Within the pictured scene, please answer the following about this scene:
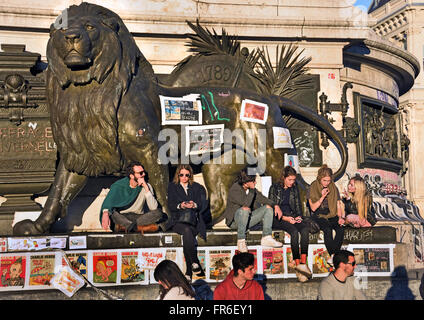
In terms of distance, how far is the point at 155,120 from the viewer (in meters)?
9.19

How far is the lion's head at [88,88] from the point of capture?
28.8 ft

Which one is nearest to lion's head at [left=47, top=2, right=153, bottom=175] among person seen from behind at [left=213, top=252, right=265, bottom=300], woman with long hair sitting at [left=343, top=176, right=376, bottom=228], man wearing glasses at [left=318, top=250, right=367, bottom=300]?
woman with long hair sitting at [left=343, top=176, right=376, bottom=228]

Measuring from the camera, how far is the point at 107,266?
7906 mm

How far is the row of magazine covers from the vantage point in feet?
25.4

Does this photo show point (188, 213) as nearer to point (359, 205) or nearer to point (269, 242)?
point (269, 242)

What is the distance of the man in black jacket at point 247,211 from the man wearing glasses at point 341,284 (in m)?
1.95

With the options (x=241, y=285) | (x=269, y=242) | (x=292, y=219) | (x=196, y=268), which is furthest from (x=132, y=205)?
(x=241, y=285)

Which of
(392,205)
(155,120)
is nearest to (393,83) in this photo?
(392,205)

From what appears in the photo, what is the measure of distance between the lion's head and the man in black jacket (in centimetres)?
164

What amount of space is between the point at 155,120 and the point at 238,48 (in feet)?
8.99

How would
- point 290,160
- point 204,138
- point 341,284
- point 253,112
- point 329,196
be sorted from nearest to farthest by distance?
point 341,284
point 329,196
point 204,138
point 253,112
point 290,160

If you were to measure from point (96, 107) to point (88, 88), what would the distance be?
311mm
